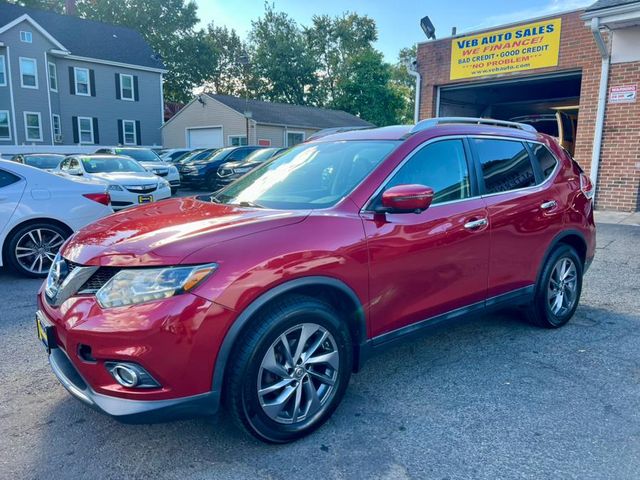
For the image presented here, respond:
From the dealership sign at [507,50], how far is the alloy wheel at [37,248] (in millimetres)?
10516

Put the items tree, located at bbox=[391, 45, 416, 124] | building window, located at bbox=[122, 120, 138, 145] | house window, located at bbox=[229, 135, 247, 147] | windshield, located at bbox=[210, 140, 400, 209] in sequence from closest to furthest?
windshield, located at bbox=[210, 140, 400, 209]
house window, located at bbox=[229, 135, 247, 147]
building window, located at bbox=[122, 120, 138, 145]
tree, located at bbox=[391, 45, 416, 124]

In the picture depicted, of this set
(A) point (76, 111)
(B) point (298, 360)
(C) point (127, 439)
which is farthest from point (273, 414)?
(A) point (76, 111)

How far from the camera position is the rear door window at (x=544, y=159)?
4.23 m

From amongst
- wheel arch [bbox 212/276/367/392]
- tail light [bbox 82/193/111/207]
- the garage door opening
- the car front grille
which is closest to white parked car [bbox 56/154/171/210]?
tail light [bbox 82/193/111/207]

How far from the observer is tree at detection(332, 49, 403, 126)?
4341 cm

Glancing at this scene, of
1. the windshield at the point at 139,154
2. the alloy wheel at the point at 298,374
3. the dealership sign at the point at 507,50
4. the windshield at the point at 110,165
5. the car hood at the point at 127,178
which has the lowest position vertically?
the alloy wheel at the point at 298,374

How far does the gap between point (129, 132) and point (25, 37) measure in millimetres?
7431

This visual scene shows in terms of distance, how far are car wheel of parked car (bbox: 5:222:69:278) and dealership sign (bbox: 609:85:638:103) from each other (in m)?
10.7

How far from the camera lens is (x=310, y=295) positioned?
8.96ft

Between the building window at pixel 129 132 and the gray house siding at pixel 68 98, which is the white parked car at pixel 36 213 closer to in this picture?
the gray house siding at pixel 68 98

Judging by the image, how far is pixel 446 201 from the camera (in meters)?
3.38

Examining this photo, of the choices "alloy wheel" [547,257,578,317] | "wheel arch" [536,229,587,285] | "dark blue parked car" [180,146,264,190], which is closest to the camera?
"wheel arch" [536,229,587,285]

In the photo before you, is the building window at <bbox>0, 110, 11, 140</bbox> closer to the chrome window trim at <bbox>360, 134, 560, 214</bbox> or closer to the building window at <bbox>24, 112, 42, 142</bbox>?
the building window at <bbox>24, 112, 42, 142</bbox>

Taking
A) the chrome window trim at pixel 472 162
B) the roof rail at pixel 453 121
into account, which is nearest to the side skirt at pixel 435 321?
the chrome window trim at pixel 472 162
